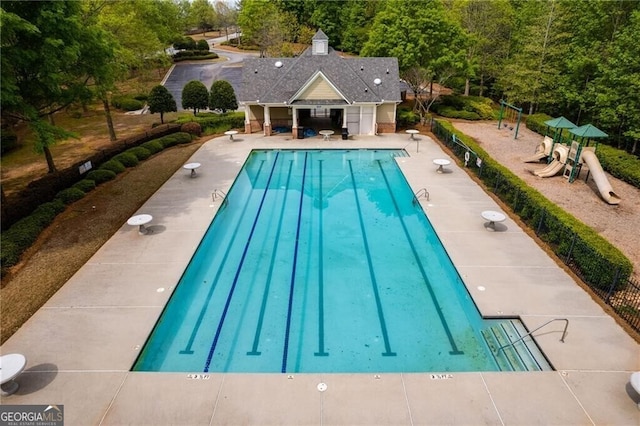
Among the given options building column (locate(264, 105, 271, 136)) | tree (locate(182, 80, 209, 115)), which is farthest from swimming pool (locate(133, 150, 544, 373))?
tree (locate(182, 80, 209, 115))

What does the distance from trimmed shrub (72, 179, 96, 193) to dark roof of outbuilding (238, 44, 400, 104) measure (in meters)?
14.3

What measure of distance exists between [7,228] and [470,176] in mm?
24122

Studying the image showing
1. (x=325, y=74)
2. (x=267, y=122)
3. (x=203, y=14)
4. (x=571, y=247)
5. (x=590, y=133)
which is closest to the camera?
(x=571, y=247)

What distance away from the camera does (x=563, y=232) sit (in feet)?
53.5

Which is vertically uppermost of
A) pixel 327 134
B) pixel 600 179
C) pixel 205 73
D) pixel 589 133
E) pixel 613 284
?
pixel 205 73

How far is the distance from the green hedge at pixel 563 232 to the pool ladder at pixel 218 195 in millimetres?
14812

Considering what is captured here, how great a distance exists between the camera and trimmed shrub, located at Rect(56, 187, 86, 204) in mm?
20578

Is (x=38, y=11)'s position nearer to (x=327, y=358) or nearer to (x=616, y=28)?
(x=327, y=358)

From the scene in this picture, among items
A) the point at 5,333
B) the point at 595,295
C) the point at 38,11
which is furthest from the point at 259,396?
the point at 38,11

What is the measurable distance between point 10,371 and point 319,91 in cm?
2653

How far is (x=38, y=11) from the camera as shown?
650 inches

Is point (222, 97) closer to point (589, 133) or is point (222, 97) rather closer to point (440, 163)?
point (440, 163)

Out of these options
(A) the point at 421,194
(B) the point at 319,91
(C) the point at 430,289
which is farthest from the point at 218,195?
(B) the point at 319,91

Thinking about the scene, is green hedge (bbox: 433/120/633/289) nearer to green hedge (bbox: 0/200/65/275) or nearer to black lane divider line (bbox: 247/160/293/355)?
black lane divider line (bbox: 247/160/293/355)
